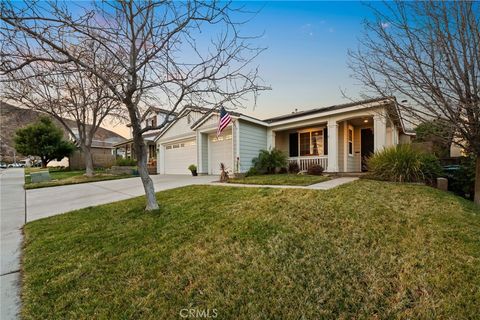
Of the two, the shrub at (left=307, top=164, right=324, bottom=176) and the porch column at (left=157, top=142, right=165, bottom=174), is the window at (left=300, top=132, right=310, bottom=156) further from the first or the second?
the porch column at (left=157, top=142, right=165, bottom=174)

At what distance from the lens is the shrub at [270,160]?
11.1 m

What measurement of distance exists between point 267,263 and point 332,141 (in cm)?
862

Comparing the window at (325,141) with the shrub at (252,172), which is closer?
the shrub at (252,172)

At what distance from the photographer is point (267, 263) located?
8.61 ft

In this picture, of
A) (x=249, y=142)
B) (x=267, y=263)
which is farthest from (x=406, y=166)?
(x=267, y=263)

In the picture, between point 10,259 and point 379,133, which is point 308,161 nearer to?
point 379,133

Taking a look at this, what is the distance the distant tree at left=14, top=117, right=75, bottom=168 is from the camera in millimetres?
20312

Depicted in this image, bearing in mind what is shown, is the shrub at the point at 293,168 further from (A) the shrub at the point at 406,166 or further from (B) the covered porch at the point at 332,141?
(A) the shrub at the point at 406,166

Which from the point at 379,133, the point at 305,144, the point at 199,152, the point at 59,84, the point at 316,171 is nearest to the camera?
the point at 59,84

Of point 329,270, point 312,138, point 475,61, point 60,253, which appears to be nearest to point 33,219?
point 60,253

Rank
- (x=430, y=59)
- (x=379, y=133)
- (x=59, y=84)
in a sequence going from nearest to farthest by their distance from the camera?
(x=59, y=84) < (x=430, y=59) < (x=379, y=133)

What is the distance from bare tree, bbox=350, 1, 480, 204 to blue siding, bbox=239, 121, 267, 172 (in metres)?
6.29

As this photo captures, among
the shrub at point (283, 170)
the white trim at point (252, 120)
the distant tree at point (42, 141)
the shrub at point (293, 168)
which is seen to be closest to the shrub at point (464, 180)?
the shrub at point (293, 168)

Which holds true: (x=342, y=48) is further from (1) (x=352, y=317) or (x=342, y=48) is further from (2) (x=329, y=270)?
(1) (x=352, y=317)
